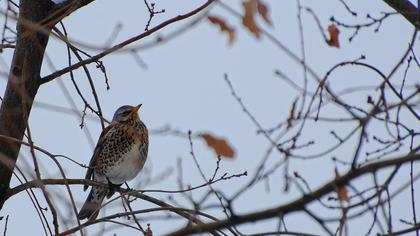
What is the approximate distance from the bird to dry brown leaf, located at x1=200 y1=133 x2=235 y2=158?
430cm

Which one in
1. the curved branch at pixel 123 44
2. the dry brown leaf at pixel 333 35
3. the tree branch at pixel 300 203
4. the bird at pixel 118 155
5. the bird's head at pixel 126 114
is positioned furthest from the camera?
the bird's head at pixel 126 114

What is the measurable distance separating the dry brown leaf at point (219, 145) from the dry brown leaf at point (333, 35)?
1375 millimetres

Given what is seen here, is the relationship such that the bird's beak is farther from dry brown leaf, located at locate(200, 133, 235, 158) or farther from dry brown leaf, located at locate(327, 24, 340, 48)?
dry brown leaf, located at locate(200, 133, 235, 158)

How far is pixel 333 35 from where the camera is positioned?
16.6 feet

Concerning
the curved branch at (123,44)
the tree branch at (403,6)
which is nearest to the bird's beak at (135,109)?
the curved branch at (123,44)

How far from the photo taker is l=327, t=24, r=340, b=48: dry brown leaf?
483cm

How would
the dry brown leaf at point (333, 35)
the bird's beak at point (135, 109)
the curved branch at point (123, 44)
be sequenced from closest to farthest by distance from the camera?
the curved branch at point (123, 44), the dry brown leaf at point (333, 35), the bird's beak at point (135, 109)

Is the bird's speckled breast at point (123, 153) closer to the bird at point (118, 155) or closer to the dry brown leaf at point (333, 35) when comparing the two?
the bird at point (118, 155)

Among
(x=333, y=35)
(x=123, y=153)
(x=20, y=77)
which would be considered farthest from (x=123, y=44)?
(x=123, y=153)

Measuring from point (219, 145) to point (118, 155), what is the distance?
460 cm

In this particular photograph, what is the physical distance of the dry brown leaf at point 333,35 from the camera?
4828 mm

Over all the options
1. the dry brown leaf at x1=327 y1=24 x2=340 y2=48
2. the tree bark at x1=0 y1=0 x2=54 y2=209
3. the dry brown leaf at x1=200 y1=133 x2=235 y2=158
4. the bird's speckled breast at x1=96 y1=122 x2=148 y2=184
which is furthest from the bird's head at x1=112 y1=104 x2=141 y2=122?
the dry brown leaf at x1=200 y1=133 x2=235 y2=158

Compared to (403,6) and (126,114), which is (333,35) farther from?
(126,114)

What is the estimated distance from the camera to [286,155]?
12.3 feet
